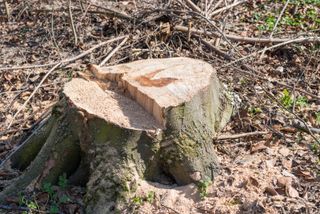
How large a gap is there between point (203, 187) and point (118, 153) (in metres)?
0.60

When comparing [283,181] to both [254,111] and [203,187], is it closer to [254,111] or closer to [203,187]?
[203,187]

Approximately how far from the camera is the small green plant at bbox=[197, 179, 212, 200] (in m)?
3.56

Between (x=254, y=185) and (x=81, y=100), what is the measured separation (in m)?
1.28

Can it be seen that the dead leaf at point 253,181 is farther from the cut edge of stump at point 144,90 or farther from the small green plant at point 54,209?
the small green plant at point 54,209

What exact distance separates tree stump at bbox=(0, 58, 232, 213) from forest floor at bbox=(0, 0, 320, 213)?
5.8 inches

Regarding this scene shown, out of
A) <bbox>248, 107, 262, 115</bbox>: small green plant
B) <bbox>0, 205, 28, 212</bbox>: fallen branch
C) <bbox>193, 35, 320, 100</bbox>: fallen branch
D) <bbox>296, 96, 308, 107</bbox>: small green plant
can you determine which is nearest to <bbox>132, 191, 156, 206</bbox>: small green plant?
<bbox>0, 205, 28, 212</bbox>: fallen branch

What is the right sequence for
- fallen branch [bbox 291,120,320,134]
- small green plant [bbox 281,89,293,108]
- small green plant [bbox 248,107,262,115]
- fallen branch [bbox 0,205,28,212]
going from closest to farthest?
fallen branch [bbox 0,205,28,212] < fallen branch [bbox 291,120,320,134] < small green plant [bbox 248,107,262,115] < small green plant [bbox 281,89,293,108]

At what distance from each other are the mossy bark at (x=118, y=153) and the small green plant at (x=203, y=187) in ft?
0.12

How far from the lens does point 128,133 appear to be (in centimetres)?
341

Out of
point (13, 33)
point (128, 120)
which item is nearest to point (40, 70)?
point (13, 33)

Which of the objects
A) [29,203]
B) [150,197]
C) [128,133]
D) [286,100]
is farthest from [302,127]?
[29,203]

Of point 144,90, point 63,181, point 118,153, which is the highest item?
point 144,90

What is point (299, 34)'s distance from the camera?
595 centimetres

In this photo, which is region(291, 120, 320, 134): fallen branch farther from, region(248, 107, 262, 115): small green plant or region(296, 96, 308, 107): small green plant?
region(296, 96, 308, 107): small green plant
